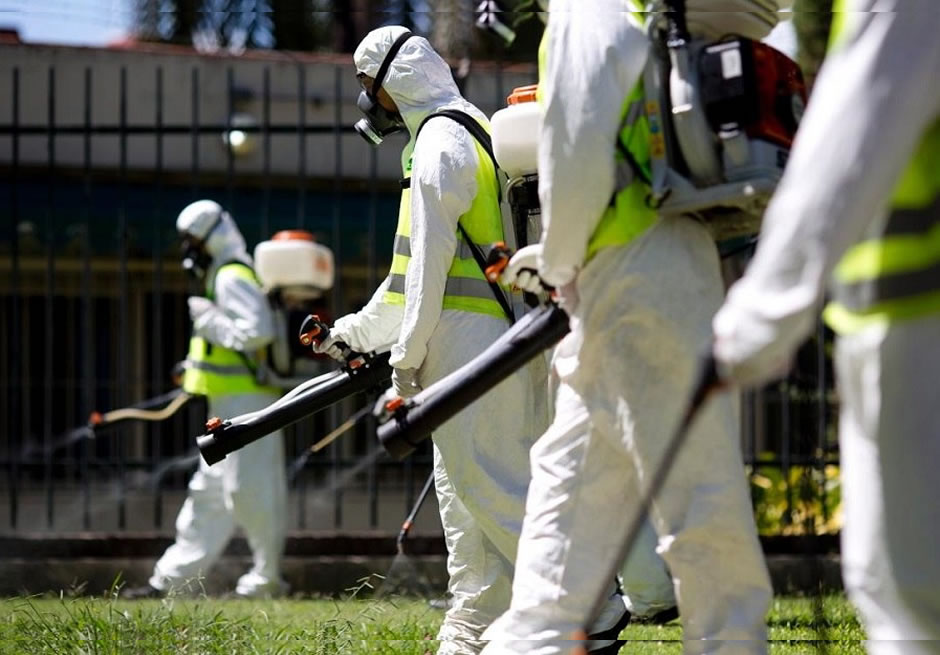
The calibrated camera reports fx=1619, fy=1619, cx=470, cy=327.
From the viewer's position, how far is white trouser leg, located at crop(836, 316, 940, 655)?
2.80 meters

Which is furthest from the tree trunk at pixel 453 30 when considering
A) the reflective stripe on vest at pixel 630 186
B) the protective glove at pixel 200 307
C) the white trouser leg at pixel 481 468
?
the reflective stripe on vest at pixel 630 186

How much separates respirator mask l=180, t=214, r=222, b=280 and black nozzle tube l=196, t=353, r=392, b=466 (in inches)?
160

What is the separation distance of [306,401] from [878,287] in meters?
3.09

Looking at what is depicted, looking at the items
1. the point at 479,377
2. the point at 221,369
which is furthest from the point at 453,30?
the point at 479,377

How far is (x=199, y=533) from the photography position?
926cm

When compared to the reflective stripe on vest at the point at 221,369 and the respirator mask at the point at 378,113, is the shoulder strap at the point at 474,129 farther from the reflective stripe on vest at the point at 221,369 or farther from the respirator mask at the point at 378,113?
the reflective stripe on vest at the point at 221,369

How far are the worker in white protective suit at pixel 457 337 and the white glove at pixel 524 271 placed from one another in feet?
3.50

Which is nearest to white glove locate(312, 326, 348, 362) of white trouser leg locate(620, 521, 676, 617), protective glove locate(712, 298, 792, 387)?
white trouser leg locate(620, 521, 676, 617)

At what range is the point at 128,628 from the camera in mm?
5301

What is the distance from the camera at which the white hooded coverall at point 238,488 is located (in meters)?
9.16

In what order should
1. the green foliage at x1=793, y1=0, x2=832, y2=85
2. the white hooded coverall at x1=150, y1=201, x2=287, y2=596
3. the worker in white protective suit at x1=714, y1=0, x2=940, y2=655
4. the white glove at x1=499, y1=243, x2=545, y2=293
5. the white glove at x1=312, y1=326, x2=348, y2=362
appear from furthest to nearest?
the green foliage at x1=793, y1=0, x2=832, y2=85, the white hooded coverall at x1=150, y1=201, x2=287, y2=596, the white glove at x1=312, y1=326, x2=348, y2=362, the white glove at x1=499, y1=243, x2=545, y2=293, the worker in white protective suit at x1=714, y1=0, x2=940, y2=655

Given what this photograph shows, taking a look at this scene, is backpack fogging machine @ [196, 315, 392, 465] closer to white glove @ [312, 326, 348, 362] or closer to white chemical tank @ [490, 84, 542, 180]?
white glove @ [312, 326, 348, 362]

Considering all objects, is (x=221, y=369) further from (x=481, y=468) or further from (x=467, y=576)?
(x=481, y=468)

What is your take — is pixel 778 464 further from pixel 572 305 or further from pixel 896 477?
pixel 896 477
